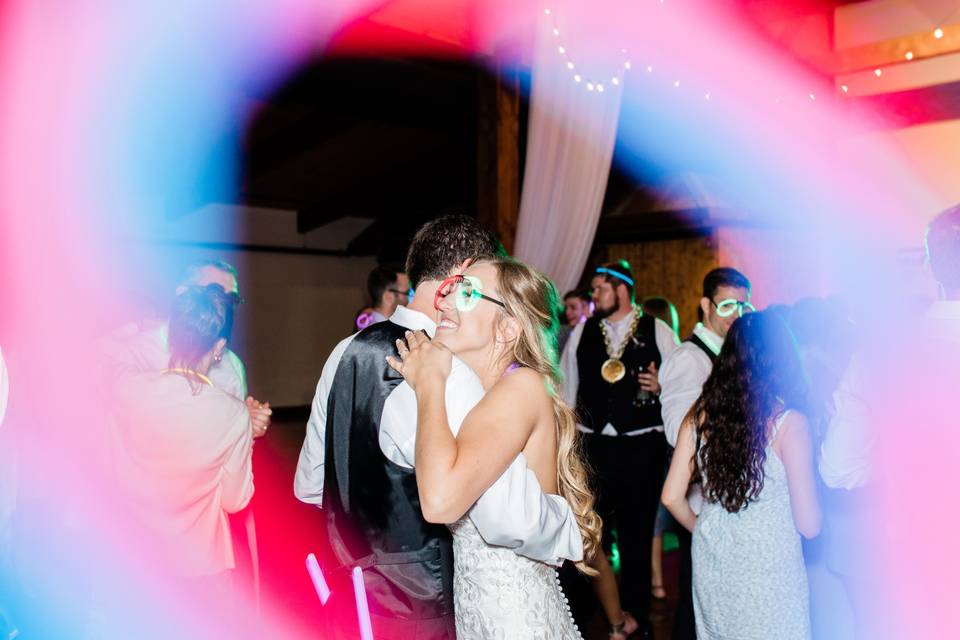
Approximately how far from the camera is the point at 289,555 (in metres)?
4.36

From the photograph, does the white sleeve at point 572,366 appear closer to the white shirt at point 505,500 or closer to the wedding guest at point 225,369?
the wedding guest at point 225,369

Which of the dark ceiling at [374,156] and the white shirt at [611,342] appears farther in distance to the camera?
the dark ceiling at [374,156]

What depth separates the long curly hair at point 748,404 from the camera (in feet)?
6.51

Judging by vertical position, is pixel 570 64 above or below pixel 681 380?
above

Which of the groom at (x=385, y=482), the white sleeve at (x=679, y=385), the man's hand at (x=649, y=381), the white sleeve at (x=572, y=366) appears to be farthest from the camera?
the white sleeve at (x=572, y=366)

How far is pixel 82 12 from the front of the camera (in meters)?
3.01

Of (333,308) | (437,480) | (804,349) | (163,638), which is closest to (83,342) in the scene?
(163,638)

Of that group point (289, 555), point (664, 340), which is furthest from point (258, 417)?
point (289, 555)

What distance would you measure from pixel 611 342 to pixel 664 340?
0.26 metres

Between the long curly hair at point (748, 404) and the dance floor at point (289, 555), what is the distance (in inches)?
56.6

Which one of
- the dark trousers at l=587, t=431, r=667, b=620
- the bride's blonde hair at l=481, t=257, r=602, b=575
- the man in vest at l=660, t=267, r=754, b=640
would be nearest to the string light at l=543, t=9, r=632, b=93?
the man in vest at l=660, t=267, r=754, b=640

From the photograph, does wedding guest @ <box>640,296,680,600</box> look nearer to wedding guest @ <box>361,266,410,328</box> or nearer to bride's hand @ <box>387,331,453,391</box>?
wedding guest @ <box>361,266,410,328</box>

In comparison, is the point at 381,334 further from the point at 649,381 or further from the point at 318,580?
the point at 649,381

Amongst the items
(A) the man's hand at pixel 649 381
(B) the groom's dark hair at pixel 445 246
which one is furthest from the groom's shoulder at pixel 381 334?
(A) the man's hand at pixel 649 381
